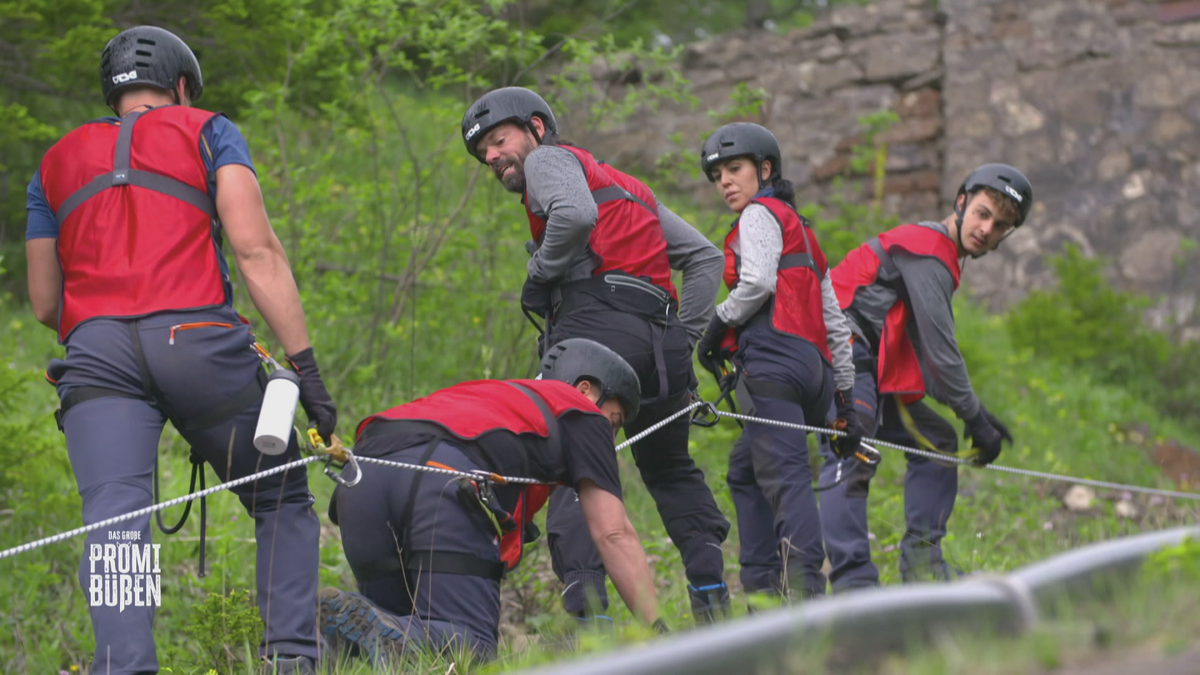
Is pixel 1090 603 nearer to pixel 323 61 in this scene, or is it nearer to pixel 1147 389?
pixel 323 61

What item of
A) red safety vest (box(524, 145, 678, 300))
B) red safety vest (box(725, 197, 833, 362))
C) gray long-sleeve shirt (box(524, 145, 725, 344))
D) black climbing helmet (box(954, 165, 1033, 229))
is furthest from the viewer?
black climbing helmet (box(954, 165, 1033, 229))

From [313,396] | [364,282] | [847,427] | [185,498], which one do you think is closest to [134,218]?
[313,396]

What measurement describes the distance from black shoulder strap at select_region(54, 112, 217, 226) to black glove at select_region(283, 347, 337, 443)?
0.53 metres

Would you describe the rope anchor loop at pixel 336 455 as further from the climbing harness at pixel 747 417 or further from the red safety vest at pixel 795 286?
Answer: the red safety vest at pixel 795 286

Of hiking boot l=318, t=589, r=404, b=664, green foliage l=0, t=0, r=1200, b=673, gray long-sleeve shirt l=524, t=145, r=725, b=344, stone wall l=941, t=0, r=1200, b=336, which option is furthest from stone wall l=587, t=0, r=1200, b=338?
hiking boot l=318, t=589, r=404, b=664

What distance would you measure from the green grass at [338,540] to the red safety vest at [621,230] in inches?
48.8

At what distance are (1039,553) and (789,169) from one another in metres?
9.62

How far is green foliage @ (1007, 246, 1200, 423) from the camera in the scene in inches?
461

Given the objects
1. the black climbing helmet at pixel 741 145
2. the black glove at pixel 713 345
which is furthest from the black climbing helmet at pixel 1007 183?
the black glove at pixel 713 345

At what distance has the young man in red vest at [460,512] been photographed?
12.0 feet

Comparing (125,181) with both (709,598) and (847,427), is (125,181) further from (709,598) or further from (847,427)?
(847,427)

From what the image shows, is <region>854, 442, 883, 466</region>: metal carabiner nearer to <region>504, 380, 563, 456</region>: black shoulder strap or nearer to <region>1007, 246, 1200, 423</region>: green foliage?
<region>504, 380, 563, 456</region>: black shoulder strap

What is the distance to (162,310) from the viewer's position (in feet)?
11.3

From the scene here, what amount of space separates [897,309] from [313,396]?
2.93 m
